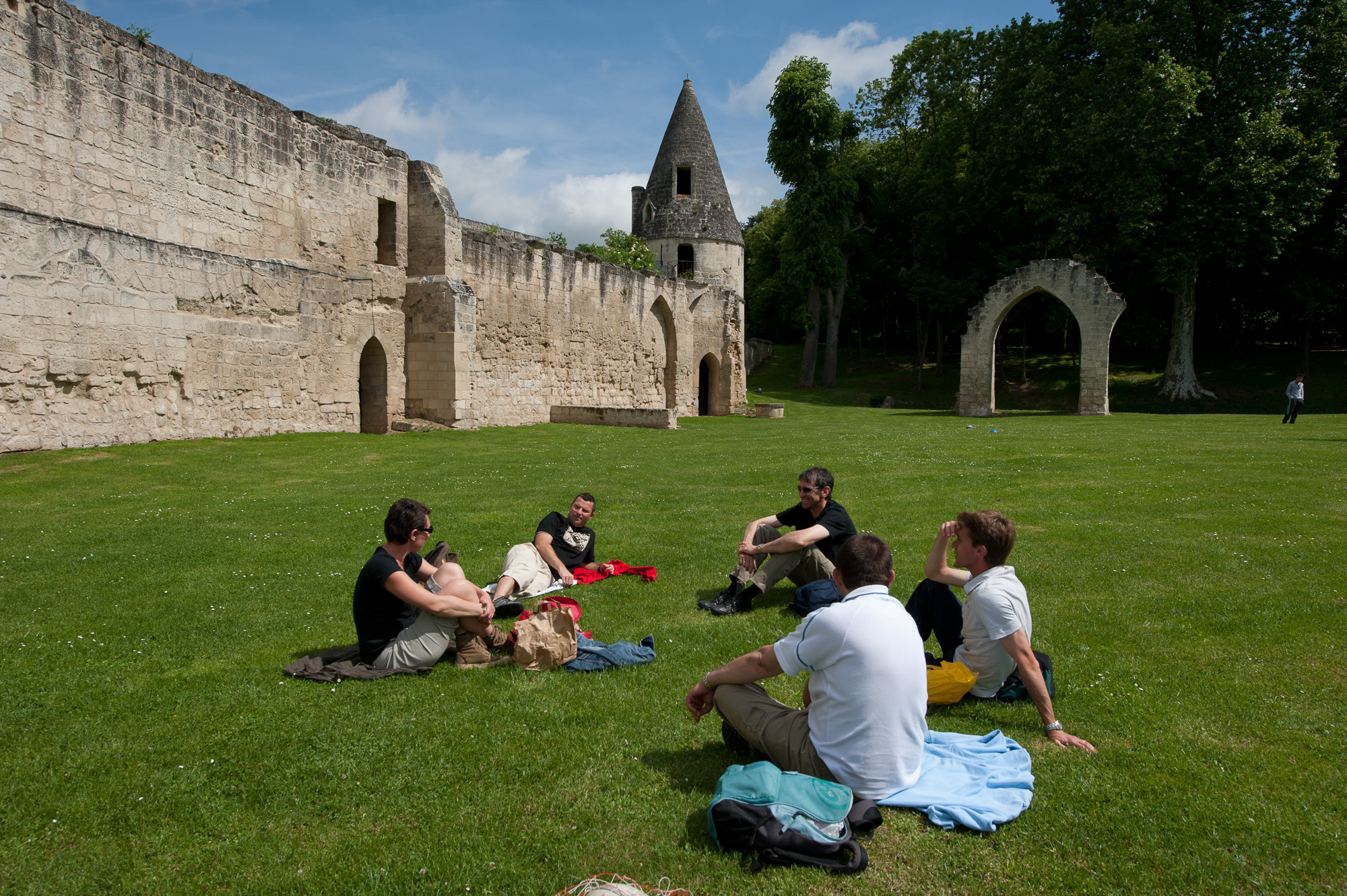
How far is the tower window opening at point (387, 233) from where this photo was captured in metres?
21.5

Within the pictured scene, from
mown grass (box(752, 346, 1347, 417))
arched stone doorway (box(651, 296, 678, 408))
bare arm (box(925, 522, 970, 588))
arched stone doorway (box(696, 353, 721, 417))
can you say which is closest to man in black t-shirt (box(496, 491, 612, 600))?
bare arm (box(925, 522, 970, 588))

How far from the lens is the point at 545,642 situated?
486 cm

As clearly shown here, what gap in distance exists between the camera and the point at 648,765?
3.71 metres

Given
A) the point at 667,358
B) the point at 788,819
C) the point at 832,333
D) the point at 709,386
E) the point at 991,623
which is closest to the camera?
the point at 788,819

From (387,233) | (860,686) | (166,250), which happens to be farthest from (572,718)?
(387,233)

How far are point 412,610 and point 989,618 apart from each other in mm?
3323

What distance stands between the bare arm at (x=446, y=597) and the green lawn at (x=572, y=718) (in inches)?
16.2

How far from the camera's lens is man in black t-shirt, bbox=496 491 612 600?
6.47m

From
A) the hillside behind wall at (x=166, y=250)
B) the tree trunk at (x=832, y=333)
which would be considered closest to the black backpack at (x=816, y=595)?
the hillside behind wall at (x=166, y=250)

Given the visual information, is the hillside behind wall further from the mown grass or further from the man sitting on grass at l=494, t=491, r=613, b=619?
the mown grass

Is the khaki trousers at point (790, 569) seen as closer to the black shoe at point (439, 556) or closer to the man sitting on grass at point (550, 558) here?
the man sitting on grass at point (550, 558)

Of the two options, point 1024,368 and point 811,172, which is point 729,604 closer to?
point 1024,368

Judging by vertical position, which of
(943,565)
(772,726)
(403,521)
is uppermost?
(403,521)

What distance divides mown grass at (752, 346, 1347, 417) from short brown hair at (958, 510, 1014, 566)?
29.8 m
